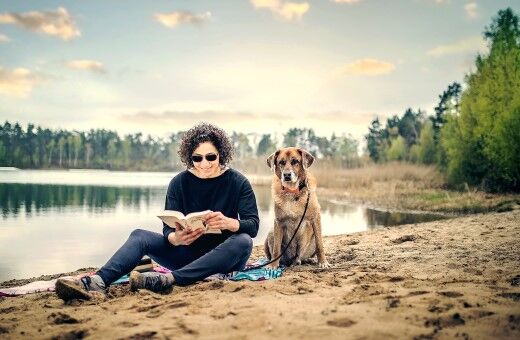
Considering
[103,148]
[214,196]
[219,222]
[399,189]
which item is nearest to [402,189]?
[399,189]

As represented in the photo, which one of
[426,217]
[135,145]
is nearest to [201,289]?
[426,217]

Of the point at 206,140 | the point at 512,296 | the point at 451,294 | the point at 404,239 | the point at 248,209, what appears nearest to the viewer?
the point at 512,296

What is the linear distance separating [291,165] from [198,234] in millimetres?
1964

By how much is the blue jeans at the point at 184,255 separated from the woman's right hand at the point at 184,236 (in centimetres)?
23

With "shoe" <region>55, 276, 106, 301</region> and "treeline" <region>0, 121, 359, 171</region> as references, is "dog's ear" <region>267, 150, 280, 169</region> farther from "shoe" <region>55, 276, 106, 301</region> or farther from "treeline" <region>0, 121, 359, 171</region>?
"treeline" <region>0, 121, 359, 171</region>

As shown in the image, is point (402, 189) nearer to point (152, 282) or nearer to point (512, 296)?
point (512, 296)

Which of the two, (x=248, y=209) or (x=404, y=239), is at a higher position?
(x=248, y=209)

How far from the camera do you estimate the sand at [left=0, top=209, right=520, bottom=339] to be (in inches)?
109

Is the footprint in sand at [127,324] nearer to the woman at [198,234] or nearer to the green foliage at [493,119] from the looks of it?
the woman at [198,234]

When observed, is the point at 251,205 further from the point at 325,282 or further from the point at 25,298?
the point at 25,298

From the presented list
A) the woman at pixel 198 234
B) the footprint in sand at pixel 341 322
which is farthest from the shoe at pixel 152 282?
the footprint in sand at pixel 341 322

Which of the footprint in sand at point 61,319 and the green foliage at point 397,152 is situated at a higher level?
the green foliage at point 397,152

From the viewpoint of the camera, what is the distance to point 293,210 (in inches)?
227

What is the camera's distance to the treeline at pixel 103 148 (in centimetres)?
11578
